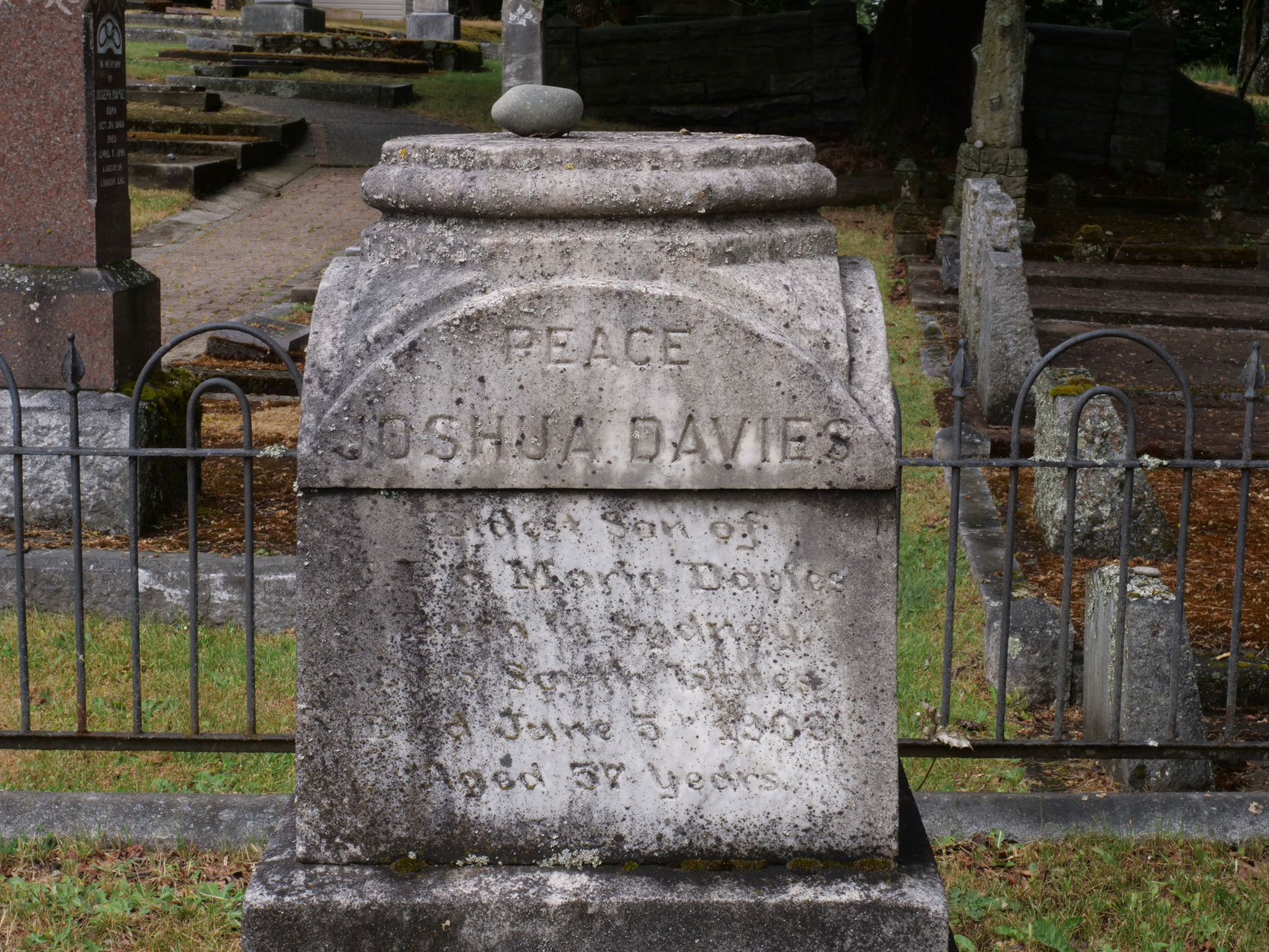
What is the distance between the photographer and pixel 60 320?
595 cm

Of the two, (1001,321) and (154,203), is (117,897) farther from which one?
(154,203)

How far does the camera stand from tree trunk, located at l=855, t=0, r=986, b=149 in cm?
1862

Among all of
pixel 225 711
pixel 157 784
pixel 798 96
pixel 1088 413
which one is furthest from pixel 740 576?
pixel 798 96

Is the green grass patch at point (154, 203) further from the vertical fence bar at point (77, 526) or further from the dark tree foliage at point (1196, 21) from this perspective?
the dark tree foliage at point (1196, 21)

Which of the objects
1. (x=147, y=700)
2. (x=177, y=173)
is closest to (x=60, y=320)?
(x=147, y=700)

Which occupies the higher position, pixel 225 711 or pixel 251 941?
pixel 251 941

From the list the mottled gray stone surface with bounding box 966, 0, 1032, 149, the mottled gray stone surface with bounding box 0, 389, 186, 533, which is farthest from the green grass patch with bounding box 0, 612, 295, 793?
Answer: the mottled gray stone surface with bounding box 966, 0, 1032, 149

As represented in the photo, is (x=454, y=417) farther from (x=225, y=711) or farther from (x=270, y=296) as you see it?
(x=270, y=296)

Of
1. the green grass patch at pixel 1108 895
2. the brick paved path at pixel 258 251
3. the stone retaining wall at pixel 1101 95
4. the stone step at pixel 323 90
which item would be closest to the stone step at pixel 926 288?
the brick paved path at pixel 258 251

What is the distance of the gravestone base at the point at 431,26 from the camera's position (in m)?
28.2

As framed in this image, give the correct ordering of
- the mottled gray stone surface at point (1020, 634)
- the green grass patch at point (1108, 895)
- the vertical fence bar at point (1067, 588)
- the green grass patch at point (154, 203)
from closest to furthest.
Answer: the green grass patch at point (1108, 895), the vertical fence bar at point (1067, 588), the mottled gray stone surface at point (1020, 634), the green grass patch at point (154, 203)

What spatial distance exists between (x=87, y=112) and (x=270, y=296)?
→ 5.69 meters

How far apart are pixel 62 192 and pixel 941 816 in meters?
4.34

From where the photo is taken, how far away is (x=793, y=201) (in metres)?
2.27
